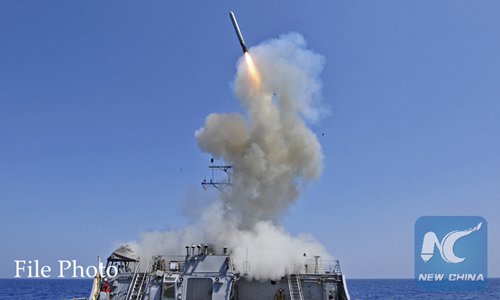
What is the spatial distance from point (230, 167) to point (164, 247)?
263 inches

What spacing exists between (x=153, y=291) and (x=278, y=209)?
9.89 metres

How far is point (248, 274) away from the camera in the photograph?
30328mm

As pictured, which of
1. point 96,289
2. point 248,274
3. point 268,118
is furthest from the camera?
point 268,118

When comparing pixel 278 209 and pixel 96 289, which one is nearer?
pixel 96 289

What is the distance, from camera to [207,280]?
29312mm

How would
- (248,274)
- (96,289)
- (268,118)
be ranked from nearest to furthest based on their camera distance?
(96,289) < (248,274) < (268,118)

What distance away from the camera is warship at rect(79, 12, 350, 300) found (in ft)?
94.1

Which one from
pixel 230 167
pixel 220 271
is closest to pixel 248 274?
pixel 220 271

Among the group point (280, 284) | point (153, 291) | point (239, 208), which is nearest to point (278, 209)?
point (239, 208)

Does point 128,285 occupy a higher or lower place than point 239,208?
lower

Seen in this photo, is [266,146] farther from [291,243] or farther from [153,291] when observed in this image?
[153,291]

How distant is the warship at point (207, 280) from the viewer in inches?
1129

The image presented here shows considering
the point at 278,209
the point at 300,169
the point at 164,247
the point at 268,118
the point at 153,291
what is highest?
the point at 268,118

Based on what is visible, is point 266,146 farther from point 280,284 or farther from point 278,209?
point 280,284
